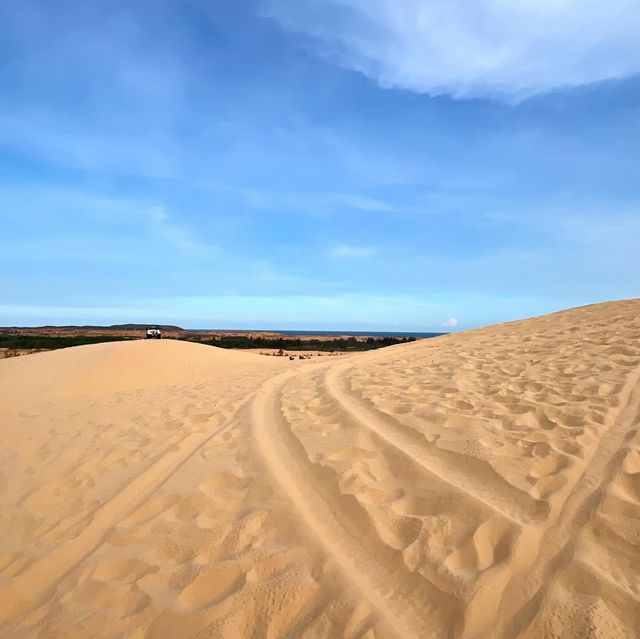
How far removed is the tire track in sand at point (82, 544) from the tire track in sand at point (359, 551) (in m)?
0.94

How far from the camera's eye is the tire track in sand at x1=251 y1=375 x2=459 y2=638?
6.86 feet

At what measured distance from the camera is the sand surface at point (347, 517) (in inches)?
85.1

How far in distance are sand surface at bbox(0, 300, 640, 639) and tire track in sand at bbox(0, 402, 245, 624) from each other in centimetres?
2

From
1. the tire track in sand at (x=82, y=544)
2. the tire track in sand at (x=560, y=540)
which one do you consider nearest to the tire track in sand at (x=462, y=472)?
the tire track in sand at (x=560, y=540)

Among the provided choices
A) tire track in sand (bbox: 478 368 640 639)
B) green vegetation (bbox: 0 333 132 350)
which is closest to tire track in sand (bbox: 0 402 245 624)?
tire track in sand (bbox: 478 368 640 639)

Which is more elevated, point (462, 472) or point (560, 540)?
point (462, 472)

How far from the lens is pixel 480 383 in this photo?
5.80 meters

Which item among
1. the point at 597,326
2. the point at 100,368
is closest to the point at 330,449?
the point at 597,326

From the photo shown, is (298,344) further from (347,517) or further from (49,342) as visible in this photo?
(347,517)

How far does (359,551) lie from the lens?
259 cm

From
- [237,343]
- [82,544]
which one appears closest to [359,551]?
[82,544]

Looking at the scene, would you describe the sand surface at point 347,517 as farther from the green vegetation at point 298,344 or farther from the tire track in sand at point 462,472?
the green vegetation at point 298,344

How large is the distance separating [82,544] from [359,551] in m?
1.87

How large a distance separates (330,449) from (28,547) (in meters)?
2.29
